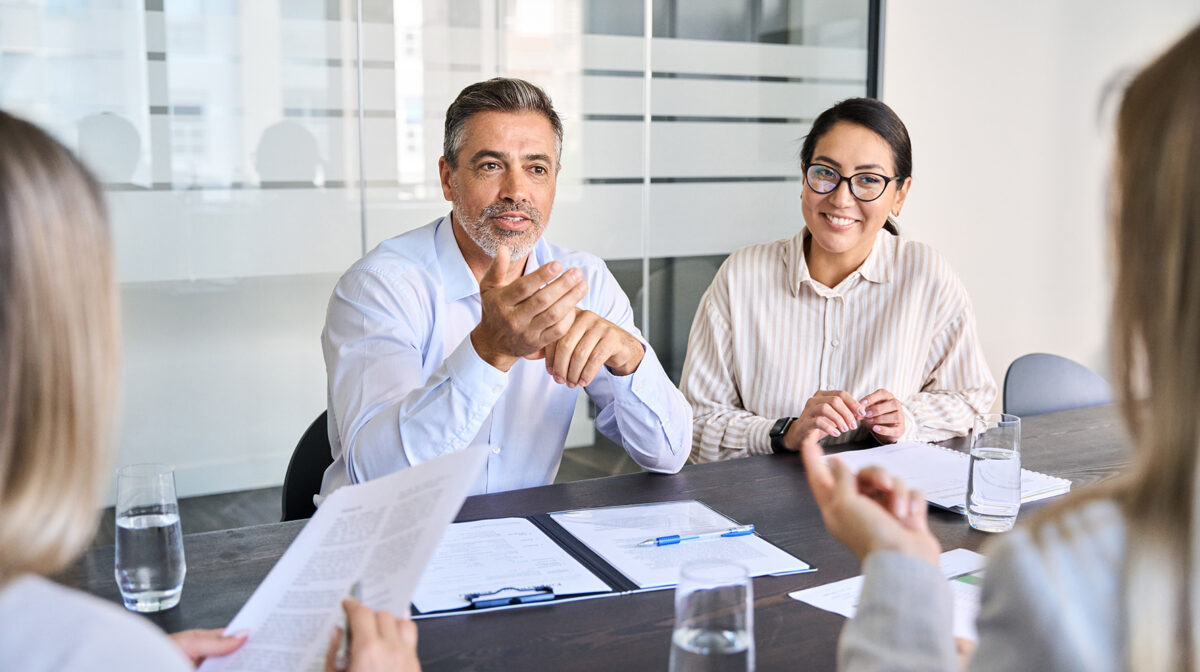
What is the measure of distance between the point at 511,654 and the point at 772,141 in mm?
3409

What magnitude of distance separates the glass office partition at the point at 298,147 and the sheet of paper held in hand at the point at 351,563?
7.23ft

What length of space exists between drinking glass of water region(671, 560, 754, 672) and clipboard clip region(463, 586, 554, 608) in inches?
13.5

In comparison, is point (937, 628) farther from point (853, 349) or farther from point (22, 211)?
point (853, 349)

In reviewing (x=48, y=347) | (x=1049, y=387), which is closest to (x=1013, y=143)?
(x=1049, y=387)

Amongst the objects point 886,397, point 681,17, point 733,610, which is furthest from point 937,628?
point 681,17

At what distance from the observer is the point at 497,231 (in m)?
2.28

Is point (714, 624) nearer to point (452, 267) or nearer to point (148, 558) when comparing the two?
point (148, 558)

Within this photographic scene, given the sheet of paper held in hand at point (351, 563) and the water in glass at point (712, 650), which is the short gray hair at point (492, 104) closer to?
the sheet of paper held in hand at point (351, 563)

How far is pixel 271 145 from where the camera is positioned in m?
3.32

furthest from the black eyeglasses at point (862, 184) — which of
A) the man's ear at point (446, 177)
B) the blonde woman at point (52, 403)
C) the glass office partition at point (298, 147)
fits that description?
the blonde woman at point (52, 403)

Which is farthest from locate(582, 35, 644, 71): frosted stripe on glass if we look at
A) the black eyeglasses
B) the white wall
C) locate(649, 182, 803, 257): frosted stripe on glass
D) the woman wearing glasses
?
the black eyeglasses

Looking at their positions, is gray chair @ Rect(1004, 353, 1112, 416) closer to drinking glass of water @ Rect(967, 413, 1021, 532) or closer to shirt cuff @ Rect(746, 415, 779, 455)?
shirt cuff @ Rect(746, 415, 779, 455)

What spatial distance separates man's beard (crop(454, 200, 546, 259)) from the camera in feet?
7.49

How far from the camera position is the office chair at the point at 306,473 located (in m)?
2.18
